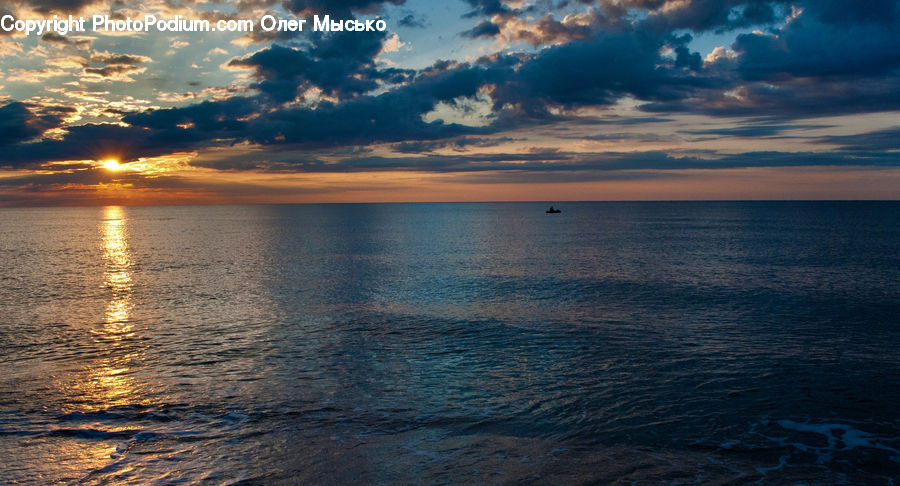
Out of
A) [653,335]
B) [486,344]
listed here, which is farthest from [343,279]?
[653,335]

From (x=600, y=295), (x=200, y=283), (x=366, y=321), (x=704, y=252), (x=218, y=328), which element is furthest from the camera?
(x=704, y=252)

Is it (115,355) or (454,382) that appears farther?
(115,355)

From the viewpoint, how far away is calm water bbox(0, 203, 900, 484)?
46.3ft

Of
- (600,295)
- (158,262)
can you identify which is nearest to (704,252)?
(600,295)

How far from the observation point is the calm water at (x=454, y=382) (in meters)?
14.1

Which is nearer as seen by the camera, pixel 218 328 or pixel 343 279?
pixel 218 328

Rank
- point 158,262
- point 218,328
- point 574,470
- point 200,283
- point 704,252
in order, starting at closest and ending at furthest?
point 574,470 → point 218,328 → point 200,283 → point 158,262 → point 704,252

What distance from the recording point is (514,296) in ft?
133

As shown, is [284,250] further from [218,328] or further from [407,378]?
[407,378]

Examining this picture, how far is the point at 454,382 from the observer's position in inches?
815

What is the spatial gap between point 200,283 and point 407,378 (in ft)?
108

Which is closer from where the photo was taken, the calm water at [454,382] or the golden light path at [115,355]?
the calm water at [454,382]

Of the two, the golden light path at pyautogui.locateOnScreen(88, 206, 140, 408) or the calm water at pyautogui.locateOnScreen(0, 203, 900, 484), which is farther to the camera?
the golden light path at pyautogui.locateOnScreen(88, 206, 140, 408)

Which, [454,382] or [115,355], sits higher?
[454,382]
